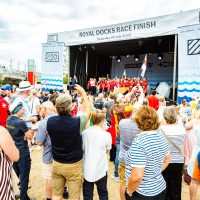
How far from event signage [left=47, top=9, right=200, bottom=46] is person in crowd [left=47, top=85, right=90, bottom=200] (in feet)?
29.0

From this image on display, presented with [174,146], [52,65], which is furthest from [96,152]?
[52,65]

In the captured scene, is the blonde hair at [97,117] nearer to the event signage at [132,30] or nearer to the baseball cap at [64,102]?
the baseball cap at [64,102]

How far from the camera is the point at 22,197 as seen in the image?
10.8 feet

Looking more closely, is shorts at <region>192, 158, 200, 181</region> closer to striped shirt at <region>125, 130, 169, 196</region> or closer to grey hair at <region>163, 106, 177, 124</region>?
grey hair at <region>163, 106, 177, 124</region>

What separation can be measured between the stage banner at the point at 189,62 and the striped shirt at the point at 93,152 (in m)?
7.57

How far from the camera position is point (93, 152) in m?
2.79

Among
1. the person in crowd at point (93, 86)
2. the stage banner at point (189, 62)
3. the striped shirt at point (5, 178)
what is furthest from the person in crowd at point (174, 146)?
the person in crowd at point (93, 86)

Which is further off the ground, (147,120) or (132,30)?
(132,30)

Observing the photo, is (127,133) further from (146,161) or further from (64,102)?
(146,161)

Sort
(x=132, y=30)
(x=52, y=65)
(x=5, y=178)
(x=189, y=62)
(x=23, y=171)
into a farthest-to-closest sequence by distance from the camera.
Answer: (x=52, y=65) → (x=132, y=30) → (x=189, y=62) → (x=23, y=171) → (x=5, y=178)

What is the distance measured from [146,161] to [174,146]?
1.18 meters

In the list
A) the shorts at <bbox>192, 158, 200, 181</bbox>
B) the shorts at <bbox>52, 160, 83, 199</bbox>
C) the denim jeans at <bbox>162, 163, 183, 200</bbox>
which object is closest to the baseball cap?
the shorts at <bbox>52, 160, 83, 199</bbox>

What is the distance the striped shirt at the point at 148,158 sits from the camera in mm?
1901

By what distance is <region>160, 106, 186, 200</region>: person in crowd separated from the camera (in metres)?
2.95
